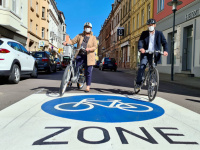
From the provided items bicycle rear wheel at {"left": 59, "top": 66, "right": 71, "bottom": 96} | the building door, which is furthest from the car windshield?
the building door

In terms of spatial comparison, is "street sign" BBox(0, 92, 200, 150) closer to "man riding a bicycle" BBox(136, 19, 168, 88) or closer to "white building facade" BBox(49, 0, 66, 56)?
"man riding a bicycle" BBox(136, 19, 168, 88)

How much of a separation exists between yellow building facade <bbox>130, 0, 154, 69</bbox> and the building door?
8311mm

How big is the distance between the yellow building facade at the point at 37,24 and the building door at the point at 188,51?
59.0 feet

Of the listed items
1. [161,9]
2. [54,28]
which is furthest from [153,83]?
[54,28]

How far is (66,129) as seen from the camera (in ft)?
9.11

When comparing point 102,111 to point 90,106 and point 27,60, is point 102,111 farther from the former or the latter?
point 27,60

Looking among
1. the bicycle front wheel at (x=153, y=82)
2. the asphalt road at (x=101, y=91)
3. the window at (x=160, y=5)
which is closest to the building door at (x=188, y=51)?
the window at (x=160, y=5)

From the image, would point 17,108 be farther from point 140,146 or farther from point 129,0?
point 129,0

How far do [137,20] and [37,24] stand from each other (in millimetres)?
16340

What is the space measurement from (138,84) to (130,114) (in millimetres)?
2270

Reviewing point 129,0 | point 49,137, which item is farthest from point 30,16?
point 49,137

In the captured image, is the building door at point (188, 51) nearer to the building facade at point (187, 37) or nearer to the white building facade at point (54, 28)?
the building facade at point (187, 37)

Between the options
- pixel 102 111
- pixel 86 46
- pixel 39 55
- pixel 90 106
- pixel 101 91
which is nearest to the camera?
pixel 102 111

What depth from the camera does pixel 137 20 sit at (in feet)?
96.7
